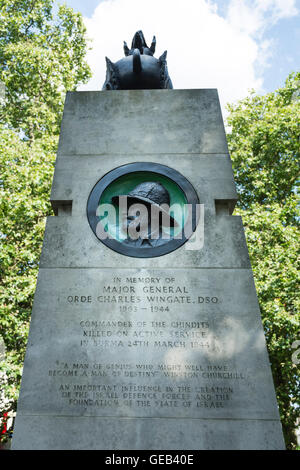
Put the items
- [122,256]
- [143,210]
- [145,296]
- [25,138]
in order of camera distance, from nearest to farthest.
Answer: [145,296]
[122,256]
[143,210]
[25,138]

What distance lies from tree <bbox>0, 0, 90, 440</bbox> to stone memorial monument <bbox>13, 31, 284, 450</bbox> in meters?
7.27

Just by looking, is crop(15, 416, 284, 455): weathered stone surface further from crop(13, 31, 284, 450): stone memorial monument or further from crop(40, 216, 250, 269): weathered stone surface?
crop(40, 216, 250, 269): weathered stone surface

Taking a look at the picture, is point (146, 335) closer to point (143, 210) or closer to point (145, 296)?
point (145, 296)

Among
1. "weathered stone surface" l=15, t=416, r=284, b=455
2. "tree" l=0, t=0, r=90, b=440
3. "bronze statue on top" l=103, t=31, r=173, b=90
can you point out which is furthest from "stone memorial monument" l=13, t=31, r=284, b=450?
"tree" l=0, t=0, r=90, b=440

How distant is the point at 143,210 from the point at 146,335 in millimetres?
1604

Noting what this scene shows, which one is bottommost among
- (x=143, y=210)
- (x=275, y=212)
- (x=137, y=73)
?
(x=143, y=210)

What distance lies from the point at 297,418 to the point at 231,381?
12759 millimetres

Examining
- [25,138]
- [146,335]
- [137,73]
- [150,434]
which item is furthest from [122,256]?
[25,138]

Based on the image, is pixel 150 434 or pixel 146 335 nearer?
pixel 150 434

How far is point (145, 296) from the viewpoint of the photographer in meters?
4.18

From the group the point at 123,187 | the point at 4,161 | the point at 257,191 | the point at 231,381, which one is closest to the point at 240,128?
the point at 257,191

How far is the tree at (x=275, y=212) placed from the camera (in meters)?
12.2

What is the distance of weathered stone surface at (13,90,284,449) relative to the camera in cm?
354

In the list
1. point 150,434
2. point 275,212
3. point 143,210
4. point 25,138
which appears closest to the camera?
point 150,434
